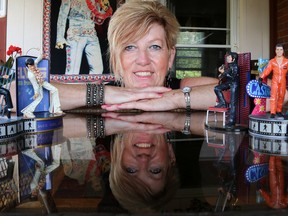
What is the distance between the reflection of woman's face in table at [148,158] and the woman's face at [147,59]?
3.31ft

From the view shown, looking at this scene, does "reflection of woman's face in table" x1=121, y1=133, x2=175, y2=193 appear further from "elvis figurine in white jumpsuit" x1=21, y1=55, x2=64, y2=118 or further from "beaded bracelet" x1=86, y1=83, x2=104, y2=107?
"beaded bracelet" x1=86, y1=83, x2=104, y2=107

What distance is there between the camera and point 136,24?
1608 mm

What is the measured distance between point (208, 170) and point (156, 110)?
98 centimetres

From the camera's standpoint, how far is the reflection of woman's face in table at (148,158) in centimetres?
37

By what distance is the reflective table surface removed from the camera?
28 centimetres

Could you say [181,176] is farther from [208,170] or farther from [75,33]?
[75,33]

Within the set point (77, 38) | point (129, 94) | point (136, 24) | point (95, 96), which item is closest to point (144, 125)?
point (129, 94)

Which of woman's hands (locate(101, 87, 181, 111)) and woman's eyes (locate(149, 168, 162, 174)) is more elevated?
woman's hands (locate(101, 87, 181, 111))

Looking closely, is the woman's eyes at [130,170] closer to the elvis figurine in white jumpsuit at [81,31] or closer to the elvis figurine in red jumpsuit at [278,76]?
the elvis figurine in red jumpsuit at [278,76]

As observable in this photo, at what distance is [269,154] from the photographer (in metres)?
0.52

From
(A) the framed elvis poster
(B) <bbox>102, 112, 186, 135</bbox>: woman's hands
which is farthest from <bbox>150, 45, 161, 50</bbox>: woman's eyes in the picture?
(A) the framed elvis poster

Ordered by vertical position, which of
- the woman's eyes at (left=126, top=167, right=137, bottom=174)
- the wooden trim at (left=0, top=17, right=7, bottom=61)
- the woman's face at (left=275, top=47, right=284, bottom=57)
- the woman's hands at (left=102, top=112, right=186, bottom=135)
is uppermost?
the wooden trim at (left=0, top=17, right=7, bottom=61)

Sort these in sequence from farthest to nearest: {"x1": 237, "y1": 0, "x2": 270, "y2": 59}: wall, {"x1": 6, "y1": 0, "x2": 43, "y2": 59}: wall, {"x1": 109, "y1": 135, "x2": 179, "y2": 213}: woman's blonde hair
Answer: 1. {"x1": 237, "y1": 0, "x2": 270, "y2": 59}: wall
2. {"x1": 6, "y1": 0, "x2": 43, "y2": 59}: wall
3. {"x1": 109, "y1": 135, "x2": 179, "y2": 213}: woman's blonde hair

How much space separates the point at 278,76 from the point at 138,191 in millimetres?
506
